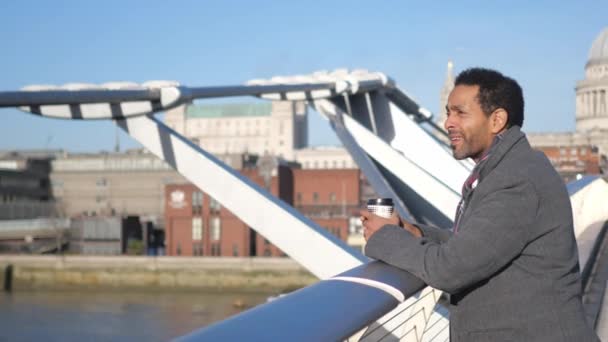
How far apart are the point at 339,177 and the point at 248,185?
27639mm

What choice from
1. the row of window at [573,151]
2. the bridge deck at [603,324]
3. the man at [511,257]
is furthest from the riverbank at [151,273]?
the man at [511,257]

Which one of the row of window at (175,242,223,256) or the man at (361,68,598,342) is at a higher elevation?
the man at (361,68,598,342)

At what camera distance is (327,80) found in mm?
7762

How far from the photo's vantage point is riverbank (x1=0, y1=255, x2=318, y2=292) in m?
25.8

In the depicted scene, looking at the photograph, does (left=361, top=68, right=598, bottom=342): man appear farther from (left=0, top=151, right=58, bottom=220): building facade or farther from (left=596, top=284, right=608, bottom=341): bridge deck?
(left=0, top=151, right=58, bottom=220): building facade

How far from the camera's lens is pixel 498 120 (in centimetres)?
117

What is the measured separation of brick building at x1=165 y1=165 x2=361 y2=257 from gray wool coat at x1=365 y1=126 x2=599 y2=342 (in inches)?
1076

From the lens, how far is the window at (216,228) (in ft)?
97.0

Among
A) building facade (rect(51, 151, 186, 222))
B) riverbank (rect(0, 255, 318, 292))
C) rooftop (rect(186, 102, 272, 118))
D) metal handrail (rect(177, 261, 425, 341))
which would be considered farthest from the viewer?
rooftop (rect(186, 102, 272, 118))

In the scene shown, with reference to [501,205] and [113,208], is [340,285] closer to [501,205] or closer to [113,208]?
[501,205]

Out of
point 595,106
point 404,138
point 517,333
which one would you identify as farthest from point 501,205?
point 595,106

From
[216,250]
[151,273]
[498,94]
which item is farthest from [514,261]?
[216,250]

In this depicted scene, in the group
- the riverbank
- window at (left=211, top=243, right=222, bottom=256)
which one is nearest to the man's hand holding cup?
the riverbank

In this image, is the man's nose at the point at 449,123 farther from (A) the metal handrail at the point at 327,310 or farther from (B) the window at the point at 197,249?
(B) the window at the point at 197,249
